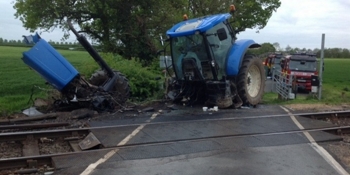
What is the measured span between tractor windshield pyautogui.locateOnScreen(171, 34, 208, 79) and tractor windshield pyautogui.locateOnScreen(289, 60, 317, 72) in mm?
15169

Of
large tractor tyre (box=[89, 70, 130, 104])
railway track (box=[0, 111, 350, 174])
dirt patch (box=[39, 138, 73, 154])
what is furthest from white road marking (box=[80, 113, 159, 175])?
large tractor tyre (box=[89, 70, 130, 104])

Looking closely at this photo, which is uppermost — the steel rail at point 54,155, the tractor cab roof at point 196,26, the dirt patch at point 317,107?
the tractor cab roof at point 196,26

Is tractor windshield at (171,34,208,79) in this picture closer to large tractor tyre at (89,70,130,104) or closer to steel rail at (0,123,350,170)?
large tractor tyre at (89,70,130,104)

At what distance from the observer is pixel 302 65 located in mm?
27688

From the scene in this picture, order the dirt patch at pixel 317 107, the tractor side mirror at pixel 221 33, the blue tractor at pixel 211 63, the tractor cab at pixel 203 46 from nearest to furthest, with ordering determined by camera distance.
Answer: the tractor cab at pixel 203 46 → the blue tractor at pixel 211 63 → the tractor side mirror at pixel 221 33 → the dirt patch at pixel 317 107

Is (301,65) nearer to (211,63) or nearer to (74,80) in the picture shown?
(211,63)

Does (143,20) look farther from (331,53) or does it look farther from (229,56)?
(331,53)

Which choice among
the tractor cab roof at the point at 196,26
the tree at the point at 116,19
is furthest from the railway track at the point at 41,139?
the tree at the point at 116,19

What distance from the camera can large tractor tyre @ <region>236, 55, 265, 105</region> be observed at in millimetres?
13883

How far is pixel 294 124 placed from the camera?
36.5ft

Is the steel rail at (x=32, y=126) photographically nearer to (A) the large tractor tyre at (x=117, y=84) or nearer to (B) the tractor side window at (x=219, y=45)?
(A) the large tractor tyre at (x=117, y=84)

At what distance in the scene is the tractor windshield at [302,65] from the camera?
27.6 m

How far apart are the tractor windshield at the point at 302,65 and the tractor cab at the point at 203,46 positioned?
14.8m

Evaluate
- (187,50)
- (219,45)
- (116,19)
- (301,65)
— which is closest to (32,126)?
(187,50)
